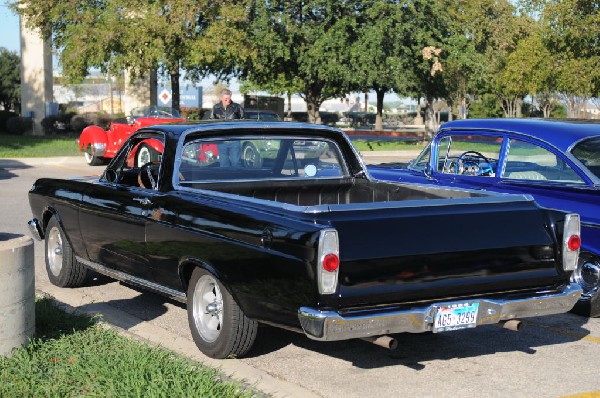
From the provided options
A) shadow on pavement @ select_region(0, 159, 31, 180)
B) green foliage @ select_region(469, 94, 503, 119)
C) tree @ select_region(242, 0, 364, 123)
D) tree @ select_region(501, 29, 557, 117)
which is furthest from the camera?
green foliage @ select_region(469, 94, 503, 119)

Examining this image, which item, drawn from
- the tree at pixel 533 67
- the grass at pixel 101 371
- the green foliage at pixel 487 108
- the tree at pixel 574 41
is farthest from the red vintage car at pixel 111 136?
the green foliage at pixel 487 108

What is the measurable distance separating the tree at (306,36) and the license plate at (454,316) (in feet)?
99.7

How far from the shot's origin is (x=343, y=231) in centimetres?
543

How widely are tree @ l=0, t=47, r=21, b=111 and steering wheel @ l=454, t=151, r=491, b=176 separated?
60.1m

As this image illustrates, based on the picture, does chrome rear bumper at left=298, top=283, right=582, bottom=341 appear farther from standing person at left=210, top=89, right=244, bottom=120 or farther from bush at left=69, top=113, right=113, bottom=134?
bush at left=69, top=113, right=113, bottom=134

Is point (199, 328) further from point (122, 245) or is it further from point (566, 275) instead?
point (566, 275)

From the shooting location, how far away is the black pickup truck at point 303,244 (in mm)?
5449

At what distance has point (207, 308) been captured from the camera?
21.0 feet

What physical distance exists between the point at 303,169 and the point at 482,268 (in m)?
2.45

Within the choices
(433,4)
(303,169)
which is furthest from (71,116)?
(303,169)

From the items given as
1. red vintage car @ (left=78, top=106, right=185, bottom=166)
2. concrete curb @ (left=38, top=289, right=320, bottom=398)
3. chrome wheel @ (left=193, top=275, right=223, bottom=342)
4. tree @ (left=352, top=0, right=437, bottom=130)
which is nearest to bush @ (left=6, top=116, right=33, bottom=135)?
tree @ (left=352, top=0, right=437, bottom=130)

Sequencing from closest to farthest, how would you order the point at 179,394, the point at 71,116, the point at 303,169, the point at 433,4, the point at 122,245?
1. the point at 179,394
2. the point at 122,245
3. the point at 303,169
4. the point at 433,4
5. the point at 71,116

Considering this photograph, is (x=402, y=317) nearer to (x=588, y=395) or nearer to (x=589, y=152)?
(x=588, y=395)

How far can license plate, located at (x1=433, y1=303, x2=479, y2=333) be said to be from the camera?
224 inches
